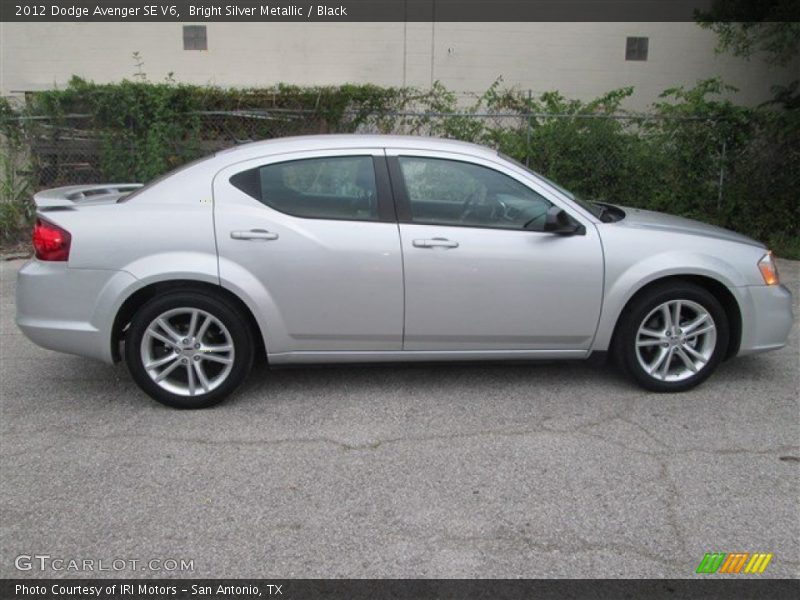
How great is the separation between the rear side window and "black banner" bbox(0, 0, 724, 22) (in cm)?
824

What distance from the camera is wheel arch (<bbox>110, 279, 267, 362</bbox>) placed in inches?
175

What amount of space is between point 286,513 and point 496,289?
191 cm

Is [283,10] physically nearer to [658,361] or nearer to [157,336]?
[157,336]

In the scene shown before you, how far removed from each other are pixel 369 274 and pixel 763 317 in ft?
8.45

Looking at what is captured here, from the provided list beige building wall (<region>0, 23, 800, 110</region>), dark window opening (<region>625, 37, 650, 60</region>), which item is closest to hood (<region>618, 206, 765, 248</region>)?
beige building wall (<region>0, 23, 800, 110</region>)

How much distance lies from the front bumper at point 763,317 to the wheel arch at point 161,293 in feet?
10.1

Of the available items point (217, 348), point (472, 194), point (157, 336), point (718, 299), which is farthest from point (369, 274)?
point (718, 299)

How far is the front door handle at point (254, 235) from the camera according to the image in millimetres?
4426

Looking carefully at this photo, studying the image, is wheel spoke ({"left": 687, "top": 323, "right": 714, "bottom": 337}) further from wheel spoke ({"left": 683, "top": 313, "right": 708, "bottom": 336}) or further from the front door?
the front door

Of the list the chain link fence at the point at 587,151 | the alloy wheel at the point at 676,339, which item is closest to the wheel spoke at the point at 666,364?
the alloy wheel at the point at 676,339

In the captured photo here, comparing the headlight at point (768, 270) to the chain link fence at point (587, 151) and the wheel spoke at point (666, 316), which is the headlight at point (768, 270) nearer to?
the wheel spoke at point (666, 316)
